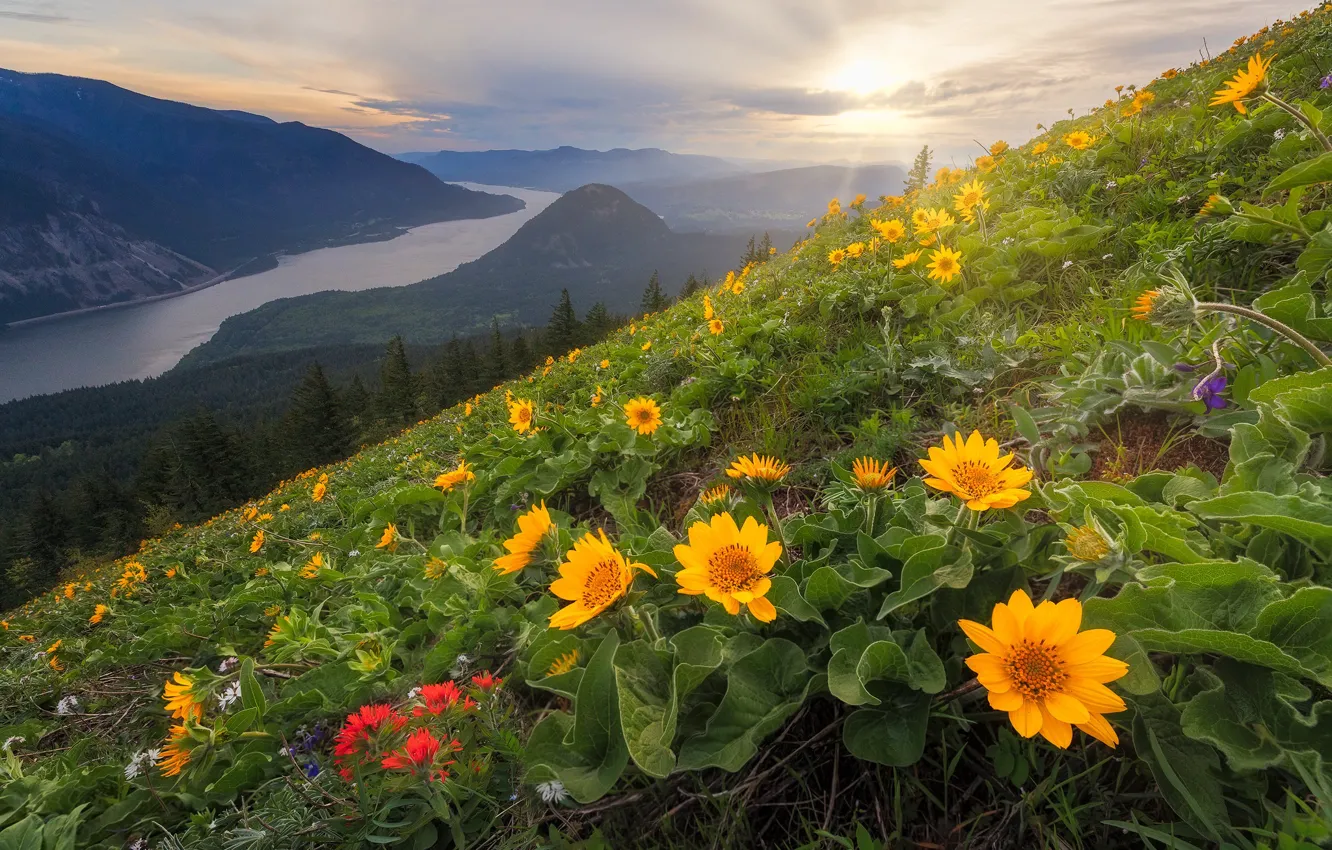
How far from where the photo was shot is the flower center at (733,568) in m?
1.19

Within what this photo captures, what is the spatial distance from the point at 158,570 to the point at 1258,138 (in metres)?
11.1

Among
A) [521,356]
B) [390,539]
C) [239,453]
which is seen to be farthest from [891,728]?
[239,453]

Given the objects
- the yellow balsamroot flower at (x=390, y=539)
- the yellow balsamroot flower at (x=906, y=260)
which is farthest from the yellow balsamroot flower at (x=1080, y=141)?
the yellow balsamroot flower at (x=390, y=539)

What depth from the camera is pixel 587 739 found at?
1172mm

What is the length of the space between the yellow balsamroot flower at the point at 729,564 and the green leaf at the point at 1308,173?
2044mm

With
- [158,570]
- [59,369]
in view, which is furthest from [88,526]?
[59,369]

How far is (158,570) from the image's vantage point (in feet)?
24.3

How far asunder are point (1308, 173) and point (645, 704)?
8.15ft

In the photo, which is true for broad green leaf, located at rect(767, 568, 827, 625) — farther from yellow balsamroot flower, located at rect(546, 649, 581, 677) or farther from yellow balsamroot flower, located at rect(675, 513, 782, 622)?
yellow balsamroot flower, located at rect(546, 649, 581, 677)

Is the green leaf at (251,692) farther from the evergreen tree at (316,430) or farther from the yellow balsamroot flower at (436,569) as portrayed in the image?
the evergreen tree at (316,430)

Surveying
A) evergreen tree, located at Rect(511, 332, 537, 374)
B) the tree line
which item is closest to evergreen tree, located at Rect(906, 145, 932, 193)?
the tree line

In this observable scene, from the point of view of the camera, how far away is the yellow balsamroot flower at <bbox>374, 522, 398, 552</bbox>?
8.61ft

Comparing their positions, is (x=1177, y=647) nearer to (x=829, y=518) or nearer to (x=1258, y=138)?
(x=829, y=518)

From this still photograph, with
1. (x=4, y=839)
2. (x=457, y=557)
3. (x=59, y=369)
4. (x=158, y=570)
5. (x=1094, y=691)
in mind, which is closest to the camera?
(x=1094, y=691)
